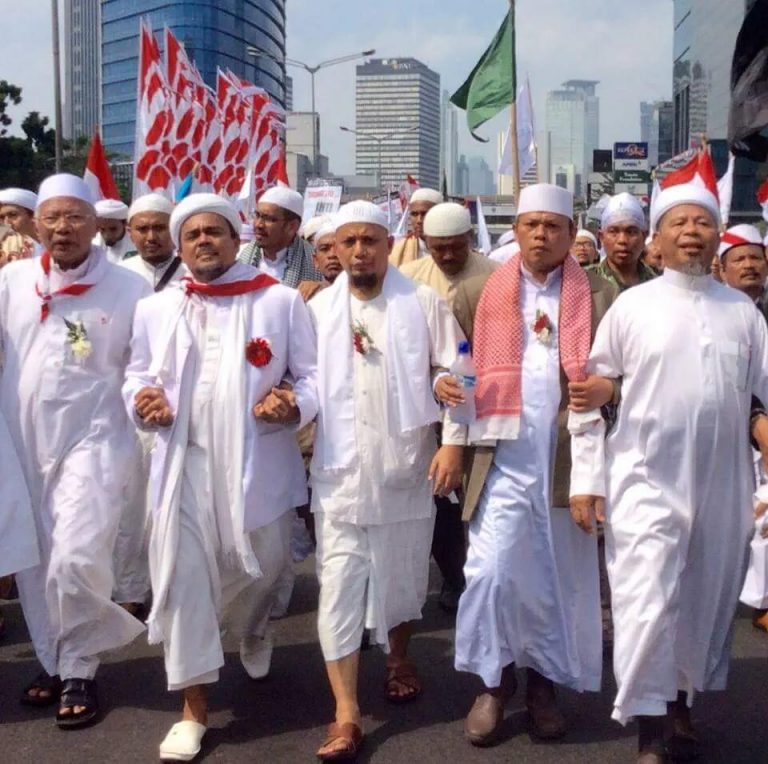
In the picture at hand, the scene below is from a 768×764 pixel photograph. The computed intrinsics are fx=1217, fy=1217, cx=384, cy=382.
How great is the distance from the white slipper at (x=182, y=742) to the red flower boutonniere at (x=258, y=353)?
4.47 ft

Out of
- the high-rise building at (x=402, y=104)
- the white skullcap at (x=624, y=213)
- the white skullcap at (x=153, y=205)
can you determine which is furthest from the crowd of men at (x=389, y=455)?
the high-rise building at (x=402, y=104)

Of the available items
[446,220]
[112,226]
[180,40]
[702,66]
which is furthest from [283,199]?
[180,40]

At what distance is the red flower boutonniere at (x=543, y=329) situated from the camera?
4.66m

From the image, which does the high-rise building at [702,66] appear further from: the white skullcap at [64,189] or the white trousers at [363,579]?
the white trousers at [363,579]

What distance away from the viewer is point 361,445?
4.73m

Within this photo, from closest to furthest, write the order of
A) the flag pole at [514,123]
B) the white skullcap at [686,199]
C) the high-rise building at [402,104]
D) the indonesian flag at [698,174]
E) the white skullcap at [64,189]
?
the white skullcap at [686,199], the white skullcap at [64,189], the indonesian flag at [698,174], the flag pole at [514,123], the high-rise building at [402,104]

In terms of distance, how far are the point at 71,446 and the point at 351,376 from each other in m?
1.20

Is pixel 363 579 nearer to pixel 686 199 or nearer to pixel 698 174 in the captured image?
pixel 686 199

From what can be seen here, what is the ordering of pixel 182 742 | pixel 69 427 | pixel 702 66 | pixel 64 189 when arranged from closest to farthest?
1. pixel 182 742
2. pixel 69 427
3. pixel 64 189
4. pixel 702 66

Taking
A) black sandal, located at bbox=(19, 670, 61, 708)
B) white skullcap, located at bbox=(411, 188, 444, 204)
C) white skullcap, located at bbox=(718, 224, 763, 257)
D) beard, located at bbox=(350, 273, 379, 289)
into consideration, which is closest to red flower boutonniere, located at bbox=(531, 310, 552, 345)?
beard, located at bbox=(350, 273, 379, 289)

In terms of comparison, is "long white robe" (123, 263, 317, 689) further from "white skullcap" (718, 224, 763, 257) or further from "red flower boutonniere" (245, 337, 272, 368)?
"white skullcap" (718, 224, 763, 257)

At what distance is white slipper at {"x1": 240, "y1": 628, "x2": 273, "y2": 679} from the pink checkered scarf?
4.59 ft

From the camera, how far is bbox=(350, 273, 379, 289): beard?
4.84 m

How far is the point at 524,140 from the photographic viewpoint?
44.6 feet
